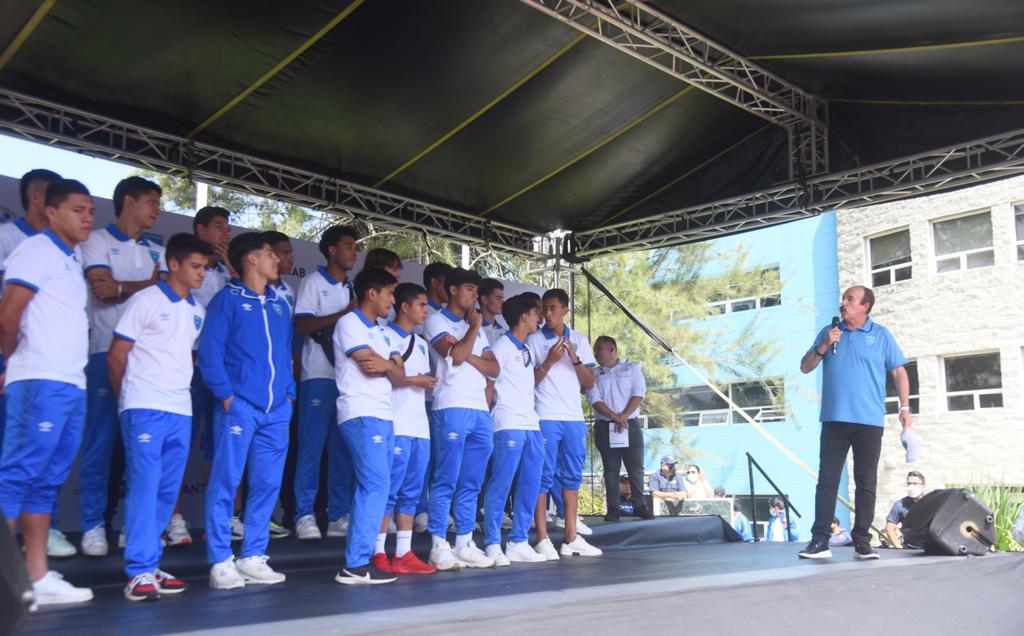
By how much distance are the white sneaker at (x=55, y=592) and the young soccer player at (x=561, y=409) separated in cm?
258

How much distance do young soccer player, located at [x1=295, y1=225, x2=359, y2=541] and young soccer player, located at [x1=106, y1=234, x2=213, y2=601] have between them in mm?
1231

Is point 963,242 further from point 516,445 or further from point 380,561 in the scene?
point 380,561

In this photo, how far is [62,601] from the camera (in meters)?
3.14

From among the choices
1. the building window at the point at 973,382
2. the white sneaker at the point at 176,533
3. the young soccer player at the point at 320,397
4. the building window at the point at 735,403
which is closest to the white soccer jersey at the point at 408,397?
the young soccer player at the point at 320,397

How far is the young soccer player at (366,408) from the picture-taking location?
386 centimetres

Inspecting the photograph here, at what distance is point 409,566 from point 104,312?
1914mm

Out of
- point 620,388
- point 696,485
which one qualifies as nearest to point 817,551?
point 620,388

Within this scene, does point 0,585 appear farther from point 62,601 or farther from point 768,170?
point 768,170

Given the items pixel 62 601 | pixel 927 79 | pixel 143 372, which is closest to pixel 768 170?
pixel 927 79

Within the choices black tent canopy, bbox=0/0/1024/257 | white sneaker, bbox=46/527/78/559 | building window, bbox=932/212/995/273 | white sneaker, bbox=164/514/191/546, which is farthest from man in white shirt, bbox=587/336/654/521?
building window, bbox=932/212/995/273

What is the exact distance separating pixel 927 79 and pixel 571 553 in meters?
3.97

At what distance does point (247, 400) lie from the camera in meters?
3.66

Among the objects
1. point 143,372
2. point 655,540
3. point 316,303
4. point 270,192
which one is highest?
point 270,192

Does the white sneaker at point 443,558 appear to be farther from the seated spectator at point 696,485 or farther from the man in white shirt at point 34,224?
the seated spectator at point 696,485
